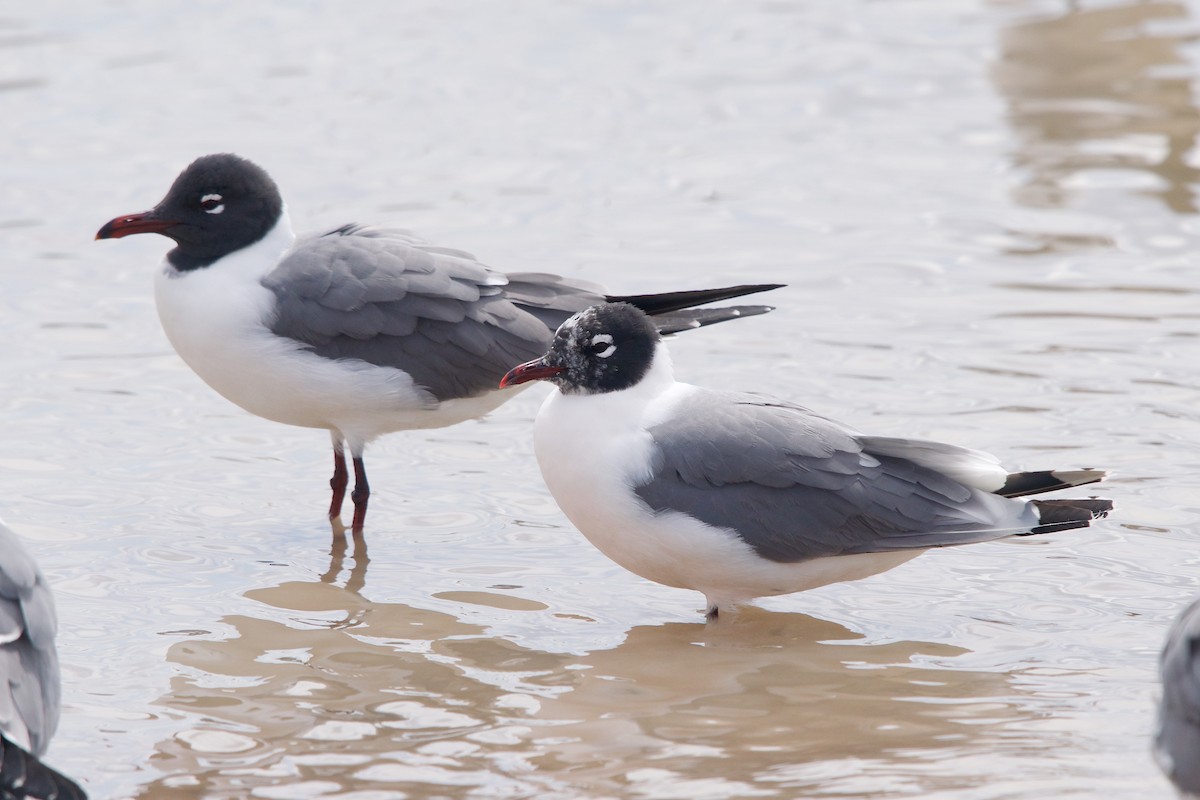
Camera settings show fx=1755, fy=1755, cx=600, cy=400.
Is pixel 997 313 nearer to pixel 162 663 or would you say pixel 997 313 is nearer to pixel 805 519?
pixel 805 519

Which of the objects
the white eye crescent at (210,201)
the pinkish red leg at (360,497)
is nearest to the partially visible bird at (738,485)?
the pinkish red leg at (360,497)

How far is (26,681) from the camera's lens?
481 centimetres

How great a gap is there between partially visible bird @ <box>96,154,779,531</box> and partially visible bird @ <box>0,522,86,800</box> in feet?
6.58

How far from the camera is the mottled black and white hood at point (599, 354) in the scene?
20.9 feet

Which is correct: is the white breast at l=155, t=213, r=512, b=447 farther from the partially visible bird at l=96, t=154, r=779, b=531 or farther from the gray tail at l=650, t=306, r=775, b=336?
the gray tail at l=650, t=306, r=775, b=336

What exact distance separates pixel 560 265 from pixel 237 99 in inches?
185

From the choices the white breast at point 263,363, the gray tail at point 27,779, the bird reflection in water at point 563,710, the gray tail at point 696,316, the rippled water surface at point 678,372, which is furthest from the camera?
the gray tail at point 696,316

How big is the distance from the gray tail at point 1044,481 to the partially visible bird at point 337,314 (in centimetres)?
140

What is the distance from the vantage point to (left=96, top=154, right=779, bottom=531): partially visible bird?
23.1 ft

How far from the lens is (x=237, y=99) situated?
13891 millimetres

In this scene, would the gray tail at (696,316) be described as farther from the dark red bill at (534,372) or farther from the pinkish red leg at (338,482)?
the pinkish red leg at (338,482)

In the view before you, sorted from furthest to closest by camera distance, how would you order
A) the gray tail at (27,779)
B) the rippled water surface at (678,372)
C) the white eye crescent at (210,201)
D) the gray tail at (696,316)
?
the white eye crescent at (210,201) → the gray tail at (696,316) → the rippled water surface at (678,372) → the gray tail at (27,779)

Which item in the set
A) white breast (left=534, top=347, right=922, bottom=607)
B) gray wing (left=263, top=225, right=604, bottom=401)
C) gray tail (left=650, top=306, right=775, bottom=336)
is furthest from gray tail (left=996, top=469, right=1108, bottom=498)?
gray wing (left=263, top=225, right=604, bottom=401)

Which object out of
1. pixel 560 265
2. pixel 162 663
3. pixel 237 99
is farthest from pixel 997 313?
pixel 237 99
